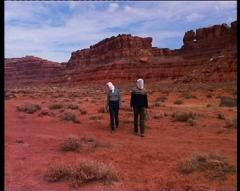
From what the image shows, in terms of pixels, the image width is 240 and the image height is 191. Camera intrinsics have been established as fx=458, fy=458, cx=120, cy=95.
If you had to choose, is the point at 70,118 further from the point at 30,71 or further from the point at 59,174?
the point at 30,71

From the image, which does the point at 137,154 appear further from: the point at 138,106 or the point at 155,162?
the point at 138,106

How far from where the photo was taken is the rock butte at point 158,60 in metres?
80.9

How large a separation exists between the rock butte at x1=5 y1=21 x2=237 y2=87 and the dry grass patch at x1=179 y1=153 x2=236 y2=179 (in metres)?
65.4

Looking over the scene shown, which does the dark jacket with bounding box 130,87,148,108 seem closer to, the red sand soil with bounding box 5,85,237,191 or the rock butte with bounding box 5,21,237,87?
the red sand soil with bounding box 5,85,237,191

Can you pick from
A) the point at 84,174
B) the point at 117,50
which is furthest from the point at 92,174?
the point at 117,50

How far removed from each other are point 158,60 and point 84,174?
101m

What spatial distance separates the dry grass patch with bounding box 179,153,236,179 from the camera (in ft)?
24.9

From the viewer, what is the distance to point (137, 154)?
9.32 meters

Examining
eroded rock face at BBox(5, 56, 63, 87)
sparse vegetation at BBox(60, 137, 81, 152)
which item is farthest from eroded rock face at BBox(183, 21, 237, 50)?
sparse vegetation at BBox(60, 137, 81, 152)

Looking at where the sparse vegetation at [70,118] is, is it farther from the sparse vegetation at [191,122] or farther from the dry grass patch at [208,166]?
the dry grass patch at [208,166]

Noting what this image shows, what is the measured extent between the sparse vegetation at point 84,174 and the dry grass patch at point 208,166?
134 cm

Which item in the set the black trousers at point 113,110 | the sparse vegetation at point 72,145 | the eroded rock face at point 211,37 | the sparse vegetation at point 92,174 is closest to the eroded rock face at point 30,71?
the eroded rock face at point 211,37

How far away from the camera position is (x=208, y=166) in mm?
7977

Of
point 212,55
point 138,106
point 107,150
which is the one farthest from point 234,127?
point 212,55
